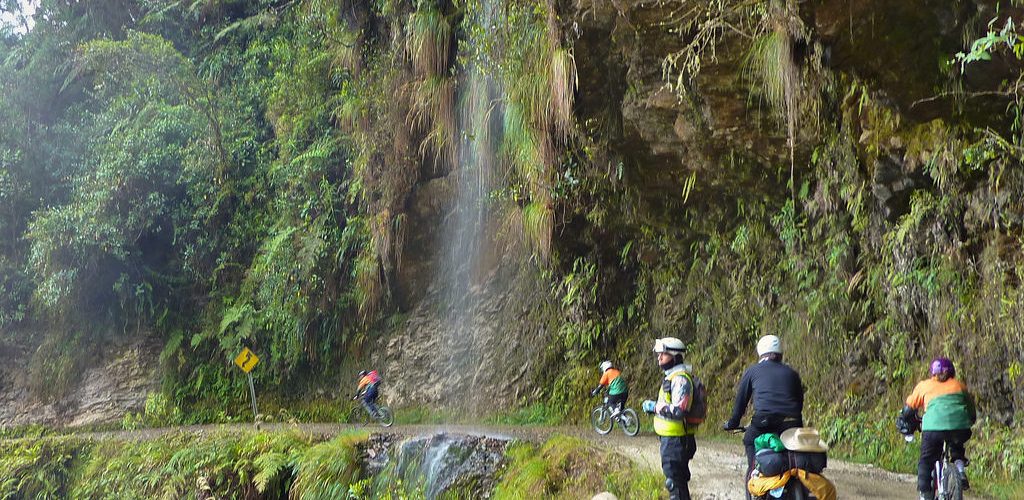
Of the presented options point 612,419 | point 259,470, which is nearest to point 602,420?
point 612,419

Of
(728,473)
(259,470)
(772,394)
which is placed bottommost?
(259,470)

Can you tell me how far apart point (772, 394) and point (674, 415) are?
0.68 meters

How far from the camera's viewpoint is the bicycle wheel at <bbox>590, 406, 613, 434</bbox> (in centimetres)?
1194

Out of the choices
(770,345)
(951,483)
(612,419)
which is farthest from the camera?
(612,419)

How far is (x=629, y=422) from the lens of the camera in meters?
11.5

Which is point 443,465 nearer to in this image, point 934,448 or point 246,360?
point 934,448

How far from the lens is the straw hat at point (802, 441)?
4.73 metres

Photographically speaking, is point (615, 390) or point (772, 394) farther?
point (615, 390)

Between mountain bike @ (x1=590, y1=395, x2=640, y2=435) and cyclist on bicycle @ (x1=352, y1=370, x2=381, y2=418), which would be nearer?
mountain bike @ (x1=590, y1=395, x2=640, y2=435)

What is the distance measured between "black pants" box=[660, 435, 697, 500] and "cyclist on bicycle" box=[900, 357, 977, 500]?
1.88 metres

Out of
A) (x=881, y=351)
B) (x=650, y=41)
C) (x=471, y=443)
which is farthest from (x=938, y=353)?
(x=471, y=443)

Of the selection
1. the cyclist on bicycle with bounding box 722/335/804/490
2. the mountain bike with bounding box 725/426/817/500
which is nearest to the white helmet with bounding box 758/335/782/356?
the cyclist on bicycle with bounding box 722/335/804/490

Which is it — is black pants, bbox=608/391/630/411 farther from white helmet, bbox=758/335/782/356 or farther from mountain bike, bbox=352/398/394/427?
white helmet, bbox=758/335/782/356

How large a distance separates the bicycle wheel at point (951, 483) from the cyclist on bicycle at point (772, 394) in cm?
164
